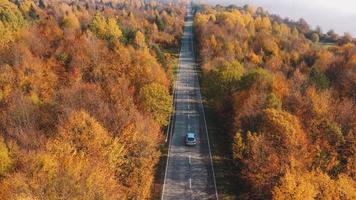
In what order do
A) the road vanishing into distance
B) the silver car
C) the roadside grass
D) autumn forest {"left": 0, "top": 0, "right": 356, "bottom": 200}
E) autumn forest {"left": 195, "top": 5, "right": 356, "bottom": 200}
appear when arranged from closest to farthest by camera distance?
autumn forest {"left": 0, "top": 0, "right": 356, "bottom": 200} < autumn forest {"left": 195, "top": 5, "right": 356, "bottom": 200} < the road vanishing into distance < the roadside grass < the silver car

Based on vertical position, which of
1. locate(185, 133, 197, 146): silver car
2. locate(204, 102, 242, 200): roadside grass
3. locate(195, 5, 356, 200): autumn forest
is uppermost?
locate(195, 5, 356, 200): autumn forest

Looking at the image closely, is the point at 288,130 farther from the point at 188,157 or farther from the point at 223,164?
the point at 188,157

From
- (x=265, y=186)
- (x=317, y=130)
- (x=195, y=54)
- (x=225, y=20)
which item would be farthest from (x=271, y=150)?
(x=225, y=20)

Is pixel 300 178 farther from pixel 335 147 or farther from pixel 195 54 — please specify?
pixel 195 54

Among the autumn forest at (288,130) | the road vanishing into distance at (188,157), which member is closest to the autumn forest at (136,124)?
the autumn forest at (288,130)

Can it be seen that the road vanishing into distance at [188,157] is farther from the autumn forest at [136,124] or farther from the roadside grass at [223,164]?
the autumn forest at [136,124]

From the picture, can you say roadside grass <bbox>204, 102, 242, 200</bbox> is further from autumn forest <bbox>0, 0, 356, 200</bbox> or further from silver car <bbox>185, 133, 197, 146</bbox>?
silver car <bbox>185, 133, 197, 146</bbox>

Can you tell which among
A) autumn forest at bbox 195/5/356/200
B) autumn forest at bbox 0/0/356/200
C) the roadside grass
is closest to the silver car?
the roadside grass

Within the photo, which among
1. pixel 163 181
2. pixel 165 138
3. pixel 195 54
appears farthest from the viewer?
pixel 195 54
